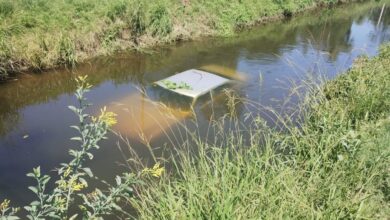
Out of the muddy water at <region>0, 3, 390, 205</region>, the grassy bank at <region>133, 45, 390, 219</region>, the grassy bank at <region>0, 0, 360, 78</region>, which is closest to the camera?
the grassy bank at <region>133, 45, 390, 219</region>

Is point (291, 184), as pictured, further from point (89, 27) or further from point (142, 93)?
point (89, 27)

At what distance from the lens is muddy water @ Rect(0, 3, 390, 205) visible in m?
6.32

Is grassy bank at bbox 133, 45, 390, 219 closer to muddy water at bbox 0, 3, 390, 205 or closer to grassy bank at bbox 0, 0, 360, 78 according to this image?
muddy water at bbox 0, 3, 390, 205

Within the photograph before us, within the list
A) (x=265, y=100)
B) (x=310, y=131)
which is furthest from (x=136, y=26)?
(x=310, y=131)

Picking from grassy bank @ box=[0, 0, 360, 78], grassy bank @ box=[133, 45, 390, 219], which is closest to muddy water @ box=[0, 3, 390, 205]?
grassy bank @ box=[0, 0, 360, 78]

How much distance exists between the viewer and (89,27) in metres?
10.6

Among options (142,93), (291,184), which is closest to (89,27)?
(142,93)

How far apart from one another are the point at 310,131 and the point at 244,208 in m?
2.05

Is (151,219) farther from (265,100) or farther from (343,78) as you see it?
(265,100)

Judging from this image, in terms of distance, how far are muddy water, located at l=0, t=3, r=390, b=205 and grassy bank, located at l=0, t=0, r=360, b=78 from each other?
38 cm

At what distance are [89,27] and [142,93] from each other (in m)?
3.02

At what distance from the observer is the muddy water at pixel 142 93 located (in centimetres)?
632

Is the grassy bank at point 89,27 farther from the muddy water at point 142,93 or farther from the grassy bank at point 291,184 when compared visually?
the grassy bank at point 291,184

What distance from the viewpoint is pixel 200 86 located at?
9.25 metres
